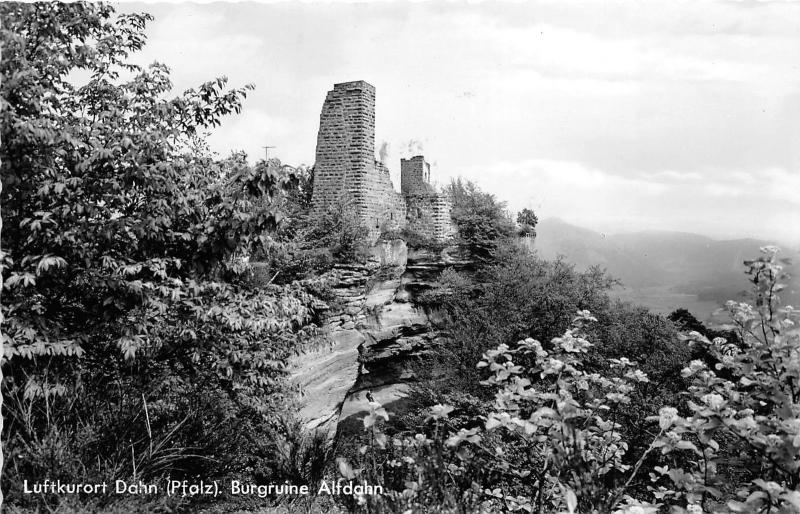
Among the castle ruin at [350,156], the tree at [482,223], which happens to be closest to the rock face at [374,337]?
the tree at [482,223]

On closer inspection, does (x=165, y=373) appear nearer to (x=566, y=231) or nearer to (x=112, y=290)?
(x=112, y=290)

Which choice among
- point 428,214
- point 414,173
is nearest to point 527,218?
point 414,173

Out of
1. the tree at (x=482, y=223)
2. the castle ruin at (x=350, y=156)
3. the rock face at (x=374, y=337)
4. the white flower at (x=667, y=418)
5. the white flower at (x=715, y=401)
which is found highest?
the castle ruin at (x=350, y=156)

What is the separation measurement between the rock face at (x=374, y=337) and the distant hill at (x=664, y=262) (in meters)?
5.80

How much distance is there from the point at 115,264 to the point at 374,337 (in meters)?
15.1

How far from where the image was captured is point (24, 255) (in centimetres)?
507

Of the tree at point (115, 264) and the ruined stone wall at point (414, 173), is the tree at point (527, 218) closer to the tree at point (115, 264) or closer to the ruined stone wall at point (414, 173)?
the ruined stone wall at point (414, 173)

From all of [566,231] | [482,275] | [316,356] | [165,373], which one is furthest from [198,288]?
[566,231]

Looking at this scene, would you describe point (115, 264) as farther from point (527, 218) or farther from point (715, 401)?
point (527, 218)

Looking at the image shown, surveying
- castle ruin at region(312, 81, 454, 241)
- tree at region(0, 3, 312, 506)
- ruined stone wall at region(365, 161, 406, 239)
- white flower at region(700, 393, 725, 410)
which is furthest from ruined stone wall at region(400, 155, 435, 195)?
white flower at region(700, 393, 725, 410)

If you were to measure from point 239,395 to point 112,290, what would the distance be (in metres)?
2.28

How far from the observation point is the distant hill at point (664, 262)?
41.0 feet

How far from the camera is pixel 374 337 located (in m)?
19.8

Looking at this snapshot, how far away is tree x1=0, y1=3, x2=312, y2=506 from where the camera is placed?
477 centimetres
